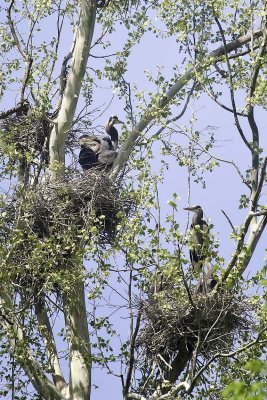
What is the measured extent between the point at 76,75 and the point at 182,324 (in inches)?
226

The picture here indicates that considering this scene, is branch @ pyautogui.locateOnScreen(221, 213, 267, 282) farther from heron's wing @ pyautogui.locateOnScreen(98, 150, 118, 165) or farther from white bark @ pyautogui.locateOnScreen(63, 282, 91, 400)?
heron's wing @ pyautogui.locateOnScreen(98, 150, 118, 165)

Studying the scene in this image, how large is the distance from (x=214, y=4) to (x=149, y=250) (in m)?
4.40

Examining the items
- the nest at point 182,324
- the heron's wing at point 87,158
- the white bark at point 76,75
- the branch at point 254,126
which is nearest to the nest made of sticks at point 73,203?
the white bark at point 76,75

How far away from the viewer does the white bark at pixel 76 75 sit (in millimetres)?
18219

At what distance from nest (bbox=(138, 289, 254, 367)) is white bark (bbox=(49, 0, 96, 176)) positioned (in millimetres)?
4156

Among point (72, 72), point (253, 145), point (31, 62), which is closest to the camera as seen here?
point (253, 145)

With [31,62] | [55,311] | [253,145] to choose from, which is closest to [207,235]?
[253,145]

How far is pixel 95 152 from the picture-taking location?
1908cm

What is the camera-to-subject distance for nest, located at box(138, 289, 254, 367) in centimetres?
1467

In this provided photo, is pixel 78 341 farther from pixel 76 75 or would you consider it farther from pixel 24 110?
pixel 76 75

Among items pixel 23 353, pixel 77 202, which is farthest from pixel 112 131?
pixel 23 353

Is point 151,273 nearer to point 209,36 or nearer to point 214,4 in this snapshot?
point 214,4

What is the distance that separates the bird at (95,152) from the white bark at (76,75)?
0.84 m

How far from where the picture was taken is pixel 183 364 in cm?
1521
